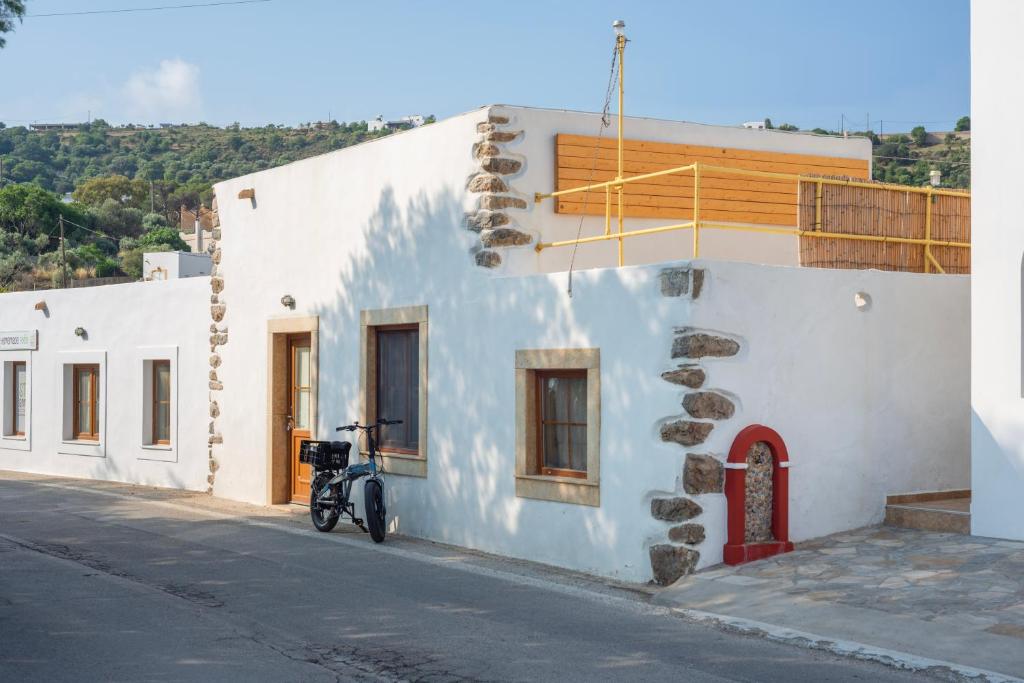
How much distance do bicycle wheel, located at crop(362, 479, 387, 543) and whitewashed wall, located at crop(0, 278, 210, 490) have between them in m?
6.32

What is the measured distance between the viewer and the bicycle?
42.5 ft

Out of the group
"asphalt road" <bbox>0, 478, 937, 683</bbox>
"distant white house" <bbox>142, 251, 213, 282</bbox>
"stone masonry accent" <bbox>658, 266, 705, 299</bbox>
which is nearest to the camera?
"asphalt road" <bbox>0, 478, 937, 683</bbox>

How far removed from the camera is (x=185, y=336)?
19031mm

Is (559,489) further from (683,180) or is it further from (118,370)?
(118,370)

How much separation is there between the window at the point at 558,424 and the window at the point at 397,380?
6.01 ft

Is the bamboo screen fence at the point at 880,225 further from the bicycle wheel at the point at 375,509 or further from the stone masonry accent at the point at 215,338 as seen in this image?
the stone masonry accent at the point at 215,338

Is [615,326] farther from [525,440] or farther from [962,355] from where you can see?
[962,355]

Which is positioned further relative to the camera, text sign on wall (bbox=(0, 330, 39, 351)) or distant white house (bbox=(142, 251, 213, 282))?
distant white house (bbox=(142, 251, 213, 282))

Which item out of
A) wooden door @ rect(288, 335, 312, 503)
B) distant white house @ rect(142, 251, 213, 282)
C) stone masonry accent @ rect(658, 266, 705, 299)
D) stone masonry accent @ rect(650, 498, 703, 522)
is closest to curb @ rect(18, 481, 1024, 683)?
stone masonry accent @ rect(650, 498, 703, 522)

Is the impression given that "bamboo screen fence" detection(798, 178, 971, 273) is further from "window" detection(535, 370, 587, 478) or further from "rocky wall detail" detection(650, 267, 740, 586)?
"window" detection(535, 370, 587, 478)

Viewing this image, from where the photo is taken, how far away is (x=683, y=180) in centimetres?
1417

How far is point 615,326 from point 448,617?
3188 mm

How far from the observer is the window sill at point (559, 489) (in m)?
11.1

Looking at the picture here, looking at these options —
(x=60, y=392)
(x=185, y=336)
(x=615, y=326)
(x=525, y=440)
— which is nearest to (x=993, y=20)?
(x=615, y=326)
